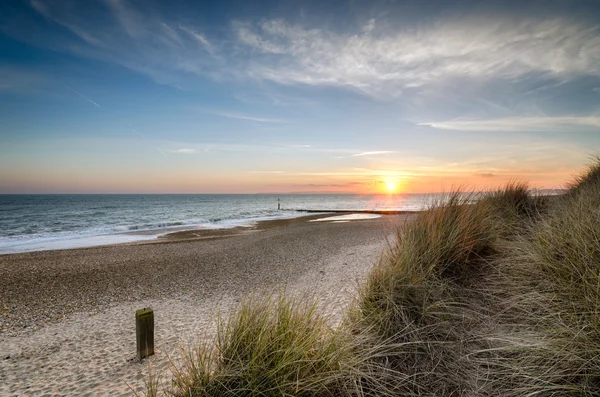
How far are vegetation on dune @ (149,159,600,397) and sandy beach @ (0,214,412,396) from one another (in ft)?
1.76

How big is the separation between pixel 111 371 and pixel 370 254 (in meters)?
8.96

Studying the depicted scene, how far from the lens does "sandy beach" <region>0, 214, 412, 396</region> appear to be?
429cm

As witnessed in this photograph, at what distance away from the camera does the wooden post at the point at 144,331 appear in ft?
14.4

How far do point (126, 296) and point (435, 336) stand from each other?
283 inches

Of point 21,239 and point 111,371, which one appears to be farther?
point 21,239

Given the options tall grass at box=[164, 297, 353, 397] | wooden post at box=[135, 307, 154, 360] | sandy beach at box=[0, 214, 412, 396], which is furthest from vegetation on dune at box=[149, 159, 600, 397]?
wooden post at box=[135, 307, 154, 360]

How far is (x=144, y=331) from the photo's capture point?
14.5 feet

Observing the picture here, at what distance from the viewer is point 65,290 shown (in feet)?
28.0

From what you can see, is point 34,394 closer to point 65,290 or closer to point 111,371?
point 111,371

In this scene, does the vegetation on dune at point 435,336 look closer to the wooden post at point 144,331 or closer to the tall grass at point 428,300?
the tall grass at point 428,300

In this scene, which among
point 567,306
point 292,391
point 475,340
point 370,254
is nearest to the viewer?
point 292,391

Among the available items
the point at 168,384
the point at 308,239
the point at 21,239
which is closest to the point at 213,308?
the point at 168,384

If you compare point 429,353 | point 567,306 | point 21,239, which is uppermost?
point 567,306

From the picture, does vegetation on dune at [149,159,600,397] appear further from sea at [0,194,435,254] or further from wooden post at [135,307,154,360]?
sea at [0,194,435,254]
